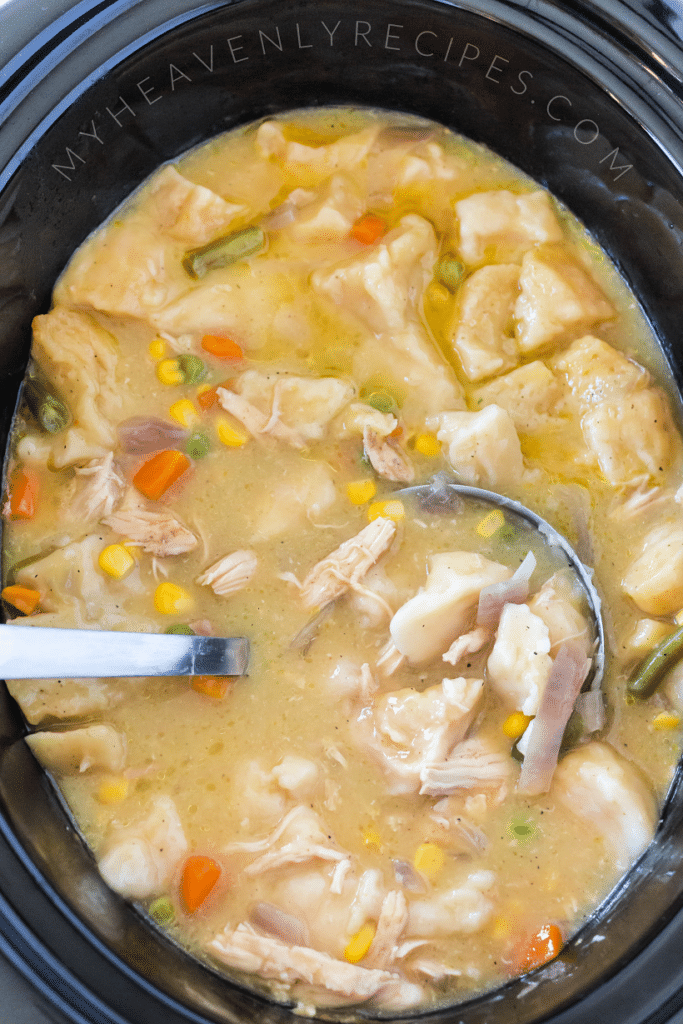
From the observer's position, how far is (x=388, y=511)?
2600 mm

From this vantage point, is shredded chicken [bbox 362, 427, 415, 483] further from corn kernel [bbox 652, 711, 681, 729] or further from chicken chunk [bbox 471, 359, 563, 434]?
corn kernel [bbox 652, 711, 681, 729]

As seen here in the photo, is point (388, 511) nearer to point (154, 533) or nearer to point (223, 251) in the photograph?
point (154, 533)

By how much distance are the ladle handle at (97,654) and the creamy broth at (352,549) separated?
29cm

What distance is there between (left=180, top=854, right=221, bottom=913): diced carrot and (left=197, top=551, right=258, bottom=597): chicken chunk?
0.77 meters

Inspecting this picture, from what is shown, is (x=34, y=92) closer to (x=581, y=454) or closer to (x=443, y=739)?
(x=581, y=454)

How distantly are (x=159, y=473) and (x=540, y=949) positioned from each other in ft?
5.91

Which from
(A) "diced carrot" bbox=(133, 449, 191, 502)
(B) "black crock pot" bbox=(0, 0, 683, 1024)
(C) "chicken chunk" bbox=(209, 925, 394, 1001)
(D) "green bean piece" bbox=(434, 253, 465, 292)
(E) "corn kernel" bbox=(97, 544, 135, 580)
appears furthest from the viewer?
(D) "green bean piece" bbox=(434, 253, 465, 292)

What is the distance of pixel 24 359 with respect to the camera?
2.69 metres

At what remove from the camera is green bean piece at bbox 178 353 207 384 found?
2.70 metres

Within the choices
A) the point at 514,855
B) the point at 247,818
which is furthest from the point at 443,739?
the point at 247,818

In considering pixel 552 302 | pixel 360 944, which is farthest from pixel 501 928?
pixel 552 302

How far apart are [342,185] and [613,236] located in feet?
3.08

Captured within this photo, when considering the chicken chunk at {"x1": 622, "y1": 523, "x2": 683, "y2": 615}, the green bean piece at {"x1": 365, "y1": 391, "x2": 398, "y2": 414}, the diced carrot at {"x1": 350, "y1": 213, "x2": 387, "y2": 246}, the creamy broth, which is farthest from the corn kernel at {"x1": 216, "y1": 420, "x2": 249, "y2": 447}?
the chicken chunk at {"x1": 622, "y1": 523, "x2": 683, "y2": 615}

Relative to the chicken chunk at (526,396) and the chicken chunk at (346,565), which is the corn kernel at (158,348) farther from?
the chicken chunk at (526,396)
